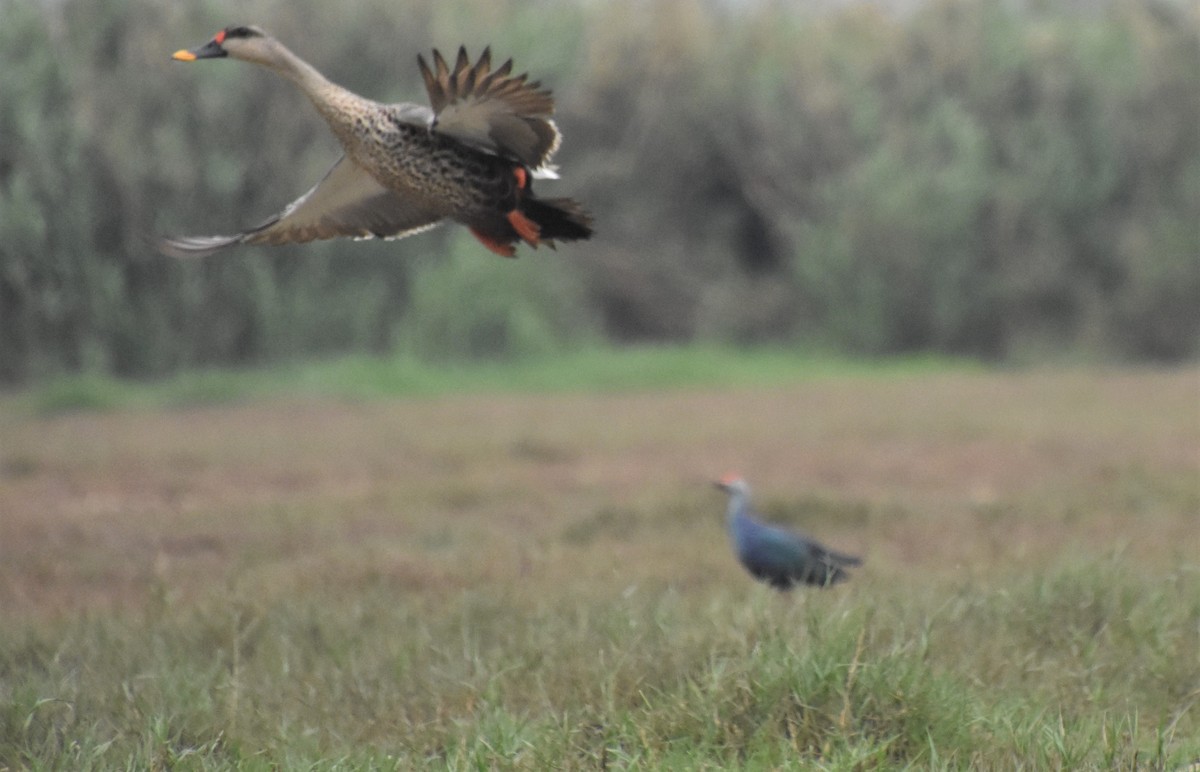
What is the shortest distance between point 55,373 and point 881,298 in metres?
10.5

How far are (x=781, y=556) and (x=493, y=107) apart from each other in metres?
2.88

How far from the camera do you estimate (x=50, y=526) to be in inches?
326

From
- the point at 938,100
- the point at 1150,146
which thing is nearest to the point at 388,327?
the point at 938,100

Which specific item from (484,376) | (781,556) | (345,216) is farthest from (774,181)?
(345,216)

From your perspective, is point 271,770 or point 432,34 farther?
point 432,34

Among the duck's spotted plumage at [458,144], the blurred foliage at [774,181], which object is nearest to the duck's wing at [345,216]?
the duck's spotted plumage at [458,144]

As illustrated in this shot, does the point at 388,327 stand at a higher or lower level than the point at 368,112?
lower

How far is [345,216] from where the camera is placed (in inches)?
183

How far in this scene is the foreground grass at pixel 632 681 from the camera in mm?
4188

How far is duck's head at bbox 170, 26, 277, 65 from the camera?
13.7ft

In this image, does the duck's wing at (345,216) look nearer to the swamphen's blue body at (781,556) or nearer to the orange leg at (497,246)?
the orange leg at (497,246)

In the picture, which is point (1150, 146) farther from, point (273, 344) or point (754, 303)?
point (273, 344)

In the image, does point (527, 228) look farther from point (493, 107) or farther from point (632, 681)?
point (632, 681)

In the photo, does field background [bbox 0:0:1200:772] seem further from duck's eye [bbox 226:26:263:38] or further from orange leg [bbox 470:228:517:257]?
duck's eye [bbox 226:26:263:38]
